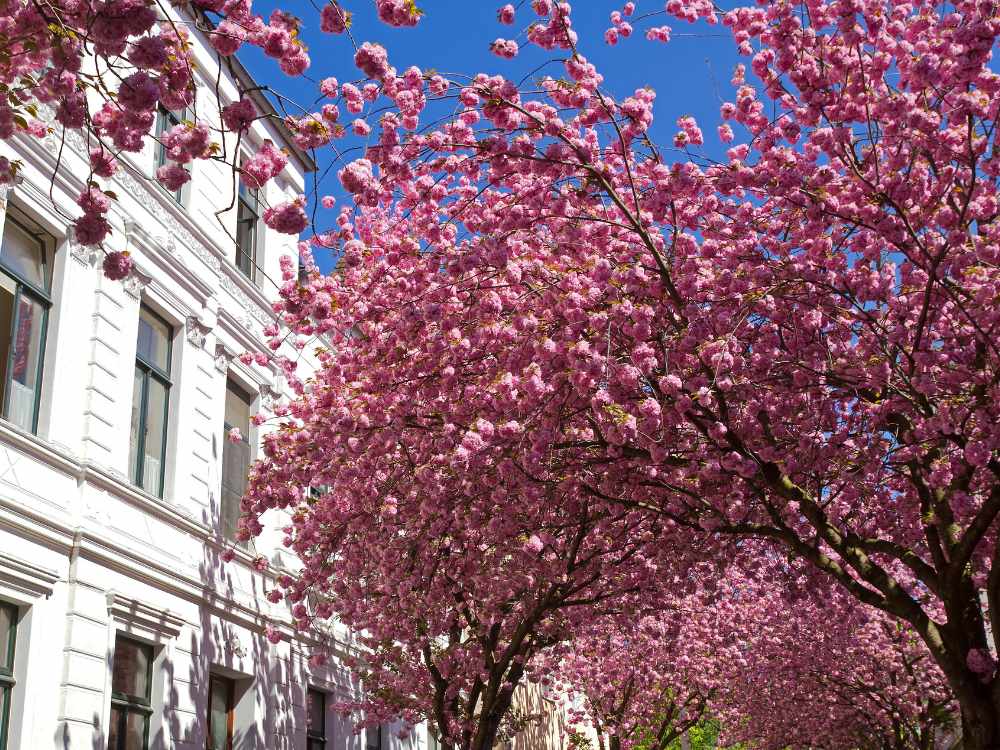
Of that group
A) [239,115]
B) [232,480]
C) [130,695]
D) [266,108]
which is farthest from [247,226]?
[239,115]

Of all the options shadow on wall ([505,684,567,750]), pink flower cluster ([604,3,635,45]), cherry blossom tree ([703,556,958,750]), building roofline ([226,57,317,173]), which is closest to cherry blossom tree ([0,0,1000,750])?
pink flower cluster ([604,3,635,45])

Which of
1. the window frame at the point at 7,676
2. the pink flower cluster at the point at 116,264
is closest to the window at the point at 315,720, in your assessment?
the window frame at the point at 7,676

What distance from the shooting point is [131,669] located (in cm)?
1220

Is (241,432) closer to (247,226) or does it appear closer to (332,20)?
(247,226)

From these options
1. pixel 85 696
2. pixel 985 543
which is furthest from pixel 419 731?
pixel 985 543

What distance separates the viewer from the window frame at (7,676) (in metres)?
9.87

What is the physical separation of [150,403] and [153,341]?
2.86 ft

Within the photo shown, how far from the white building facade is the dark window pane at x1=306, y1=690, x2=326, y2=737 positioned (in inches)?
6.3

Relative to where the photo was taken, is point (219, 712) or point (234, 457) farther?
point (234, 457)

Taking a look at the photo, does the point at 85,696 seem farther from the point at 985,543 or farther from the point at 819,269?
the point at 985,543

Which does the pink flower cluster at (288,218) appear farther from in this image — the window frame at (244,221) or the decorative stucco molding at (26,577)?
the window frame at (244,221)

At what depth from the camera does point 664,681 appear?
2855 cm

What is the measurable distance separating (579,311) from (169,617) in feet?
22.7

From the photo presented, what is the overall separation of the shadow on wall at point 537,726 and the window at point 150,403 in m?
17.0
